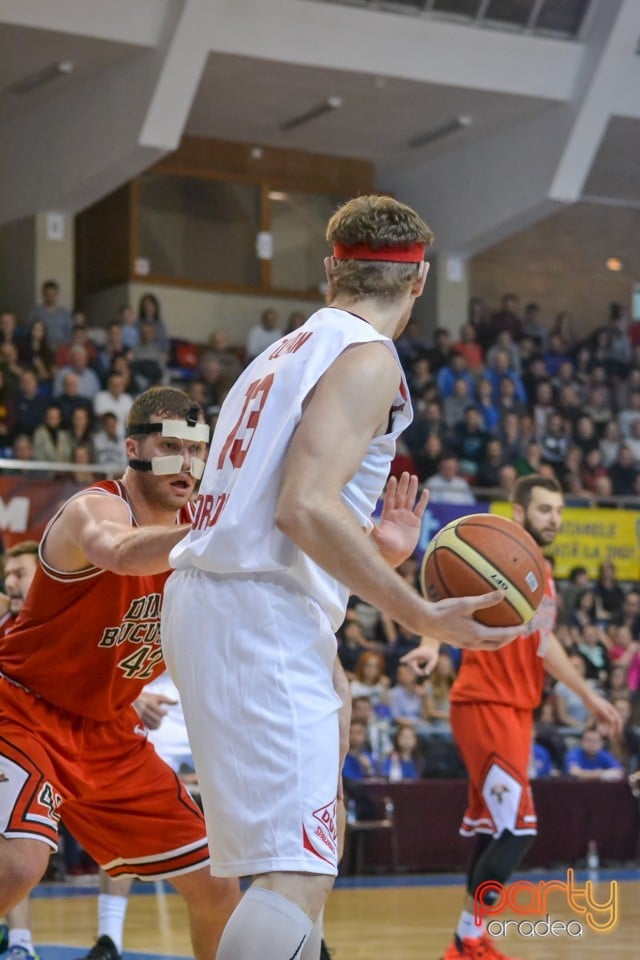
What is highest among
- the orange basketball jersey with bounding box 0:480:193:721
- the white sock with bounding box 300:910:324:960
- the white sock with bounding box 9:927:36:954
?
the orange basketball jersey with bounding box 0:480:193:721

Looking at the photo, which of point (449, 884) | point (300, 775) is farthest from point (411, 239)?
point (449, 884)

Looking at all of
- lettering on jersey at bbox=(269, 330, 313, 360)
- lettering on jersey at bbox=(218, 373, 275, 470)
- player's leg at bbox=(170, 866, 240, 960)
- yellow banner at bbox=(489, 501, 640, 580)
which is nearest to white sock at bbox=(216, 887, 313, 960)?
lettering on jersey at bbox=(218, 373, 275, 470)

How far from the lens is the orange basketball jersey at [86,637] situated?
14.9ft

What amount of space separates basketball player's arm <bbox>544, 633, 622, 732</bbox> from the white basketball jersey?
366 centimetres

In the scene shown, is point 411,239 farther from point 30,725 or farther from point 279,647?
point 30,725

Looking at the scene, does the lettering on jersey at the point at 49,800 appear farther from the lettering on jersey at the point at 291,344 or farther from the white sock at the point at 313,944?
the lettering on jersey at the point at 291,344

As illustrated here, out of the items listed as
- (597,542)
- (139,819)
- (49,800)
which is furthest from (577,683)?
(597,542)

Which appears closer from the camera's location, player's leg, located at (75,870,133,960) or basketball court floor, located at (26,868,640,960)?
player's leg, located at (75,870,133,960)

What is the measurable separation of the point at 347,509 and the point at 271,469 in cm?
19

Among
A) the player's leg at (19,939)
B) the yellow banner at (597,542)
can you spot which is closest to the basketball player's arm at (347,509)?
the player's leg at (19,939)

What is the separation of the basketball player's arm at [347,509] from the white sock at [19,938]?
3.22 metres

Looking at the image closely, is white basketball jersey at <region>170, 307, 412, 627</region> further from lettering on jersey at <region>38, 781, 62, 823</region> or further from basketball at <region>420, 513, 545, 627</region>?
lettering on jersey at <region>38, 781, 62, 823</region>

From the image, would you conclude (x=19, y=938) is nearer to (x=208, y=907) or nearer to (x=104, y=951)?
(x=104, y=951)

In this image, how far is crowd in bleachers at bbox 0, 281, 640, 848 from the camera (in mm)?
12625
